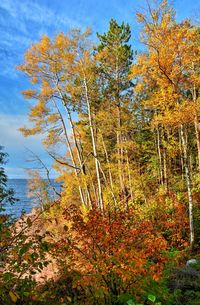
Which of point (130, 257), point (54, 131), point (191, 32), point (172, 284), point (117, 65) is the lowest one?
point (172, 284)

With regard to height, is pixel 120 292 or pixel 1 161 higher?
pixel 1 161

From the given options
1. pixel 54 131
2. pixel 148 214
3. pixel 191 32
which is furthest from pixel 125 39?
pixel 148 214

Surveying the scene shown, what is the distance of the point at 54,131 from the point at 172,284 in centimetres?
920

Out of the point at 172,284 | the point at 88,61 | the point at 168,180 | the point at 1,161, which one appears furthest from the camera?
the point at 168,180

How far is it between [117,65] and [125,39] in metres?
2.95

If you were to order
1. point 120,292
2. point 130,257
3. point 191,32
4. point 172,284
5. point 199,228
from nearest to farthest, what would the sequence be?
point 130,257, point 120,292, point 172,284, point 191,32, point 199,228

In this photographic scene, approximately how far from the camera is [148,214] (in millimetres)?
12500

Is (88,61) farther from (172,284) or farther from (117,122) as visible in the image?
(172,284)

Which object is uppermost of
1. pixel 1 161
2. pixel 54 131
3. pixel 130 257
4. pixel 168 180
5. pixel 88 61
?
pixel 88 61

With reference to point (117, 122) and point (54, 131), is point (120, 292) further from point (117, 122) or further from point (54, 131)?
point (117, 122)

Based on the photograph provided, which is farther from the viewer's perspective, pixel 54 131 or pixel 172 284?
pixel 54 131

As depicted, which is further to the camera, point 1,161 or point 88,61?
point 88,61

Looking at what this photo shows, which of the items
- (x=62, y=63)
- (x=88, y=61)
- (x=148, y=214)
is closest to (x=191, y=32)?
(x=88, y=61)

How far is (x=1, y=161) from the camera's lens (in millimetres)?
9070
